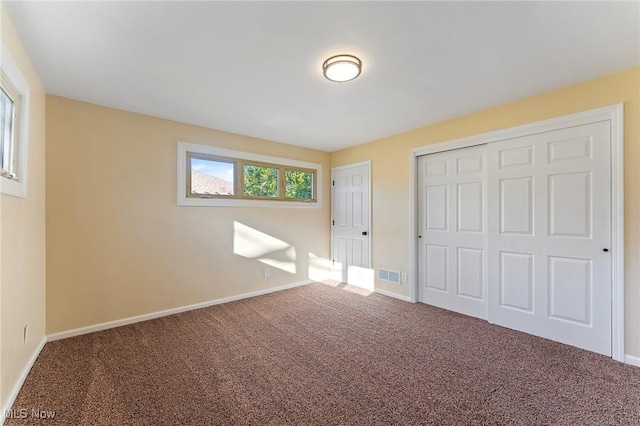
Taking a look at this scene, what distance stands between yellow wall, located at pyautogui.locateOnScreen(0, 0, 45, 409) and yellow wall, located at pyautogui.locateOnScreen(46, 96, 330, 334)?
6.5 inches

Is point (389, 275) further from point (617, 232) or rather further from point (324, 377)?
point (617, 232)

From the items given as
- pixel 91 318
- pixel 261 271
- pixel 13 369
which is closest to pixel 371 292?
pixel 261 271

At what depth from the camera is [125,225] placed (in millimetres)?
3162

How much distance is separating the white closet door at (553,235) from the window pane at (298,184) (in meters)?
2.86

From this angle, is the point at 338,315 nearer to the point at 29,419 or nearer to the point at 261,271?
the point at 261,271

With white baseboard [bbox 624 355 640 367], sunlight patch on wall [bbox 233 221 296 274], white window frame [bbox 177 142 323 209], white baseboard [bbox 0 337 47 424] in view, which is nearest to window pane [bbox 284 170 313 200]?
white window frame [bbox 177 142 323 209]

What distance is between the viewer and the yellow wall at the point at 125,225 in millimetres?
2803

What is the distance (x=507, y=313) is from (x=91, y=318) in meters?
4.52

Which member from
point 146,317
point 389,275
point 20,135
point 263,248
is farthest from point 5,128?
point 389,275

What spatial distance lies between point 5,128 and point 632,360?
5197 millimetres

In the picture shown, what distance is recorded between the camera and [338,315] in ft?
11.2

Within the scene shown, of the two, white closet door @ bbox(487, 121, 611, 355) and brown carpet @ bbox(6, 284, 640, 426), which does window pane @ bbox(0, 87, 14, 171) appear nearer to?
brown carpet @ bbox(6, 284, 640, 426)

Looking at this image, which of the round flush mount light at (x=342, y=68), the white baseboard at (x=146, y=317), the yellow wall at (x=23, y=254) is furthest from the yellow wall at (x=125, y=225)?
the round flush mount light at (x=342, y=68)

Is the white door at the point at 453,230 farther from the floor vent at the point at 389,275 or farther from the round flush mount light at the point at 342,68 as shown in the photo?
the round flush mount light at the point at 342,68
